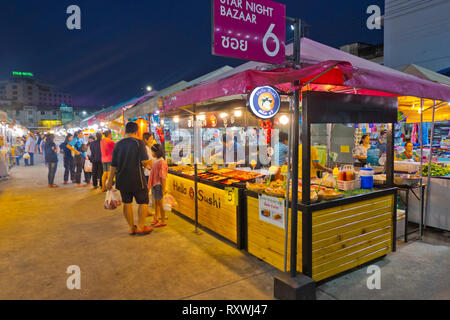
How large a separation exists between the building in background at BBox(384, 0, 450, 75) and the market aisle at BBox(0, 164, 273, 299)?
18.8m

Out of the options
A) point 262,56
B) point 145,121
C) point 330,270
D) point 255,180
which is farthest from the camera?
point 145,121

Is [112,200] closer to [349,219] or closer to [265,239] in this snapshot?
[265,239]

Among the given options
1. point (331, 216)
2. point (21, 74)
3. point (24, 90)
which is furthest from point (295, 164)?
point (21, 74)

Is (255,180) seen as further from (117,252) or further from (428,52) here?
(428,52)

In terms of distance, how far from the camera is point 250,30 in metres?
3.22

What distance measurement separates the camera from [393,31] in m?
21.9

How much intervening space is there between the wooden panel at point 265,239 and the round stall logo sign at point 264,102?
1.31 m

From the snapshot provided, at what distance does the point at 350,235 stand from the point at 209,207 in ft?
8.13

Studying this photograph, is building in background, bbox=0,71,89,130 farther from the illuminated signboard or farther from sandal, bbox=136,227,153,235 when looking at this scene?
sandal, bbox=136,227,153,235

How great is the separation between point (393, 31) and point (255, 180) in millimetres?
23032

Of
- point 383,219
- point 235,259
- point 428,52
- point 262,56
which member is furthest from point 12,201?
point 428,52

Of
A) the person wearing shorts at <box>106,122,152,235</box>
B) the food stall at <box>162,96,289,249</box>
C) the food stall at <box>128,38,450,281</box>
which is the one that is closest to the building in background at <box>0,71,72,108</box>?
the food stall at <box>162,96,289,249</box>

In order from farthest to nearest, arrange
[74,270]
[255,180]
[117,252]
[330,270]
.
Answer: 1. [255,180]
2. [117,252]
3. [74,270]
4. [330,270]

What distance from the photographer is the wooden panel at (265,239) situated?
3772 millimetres
